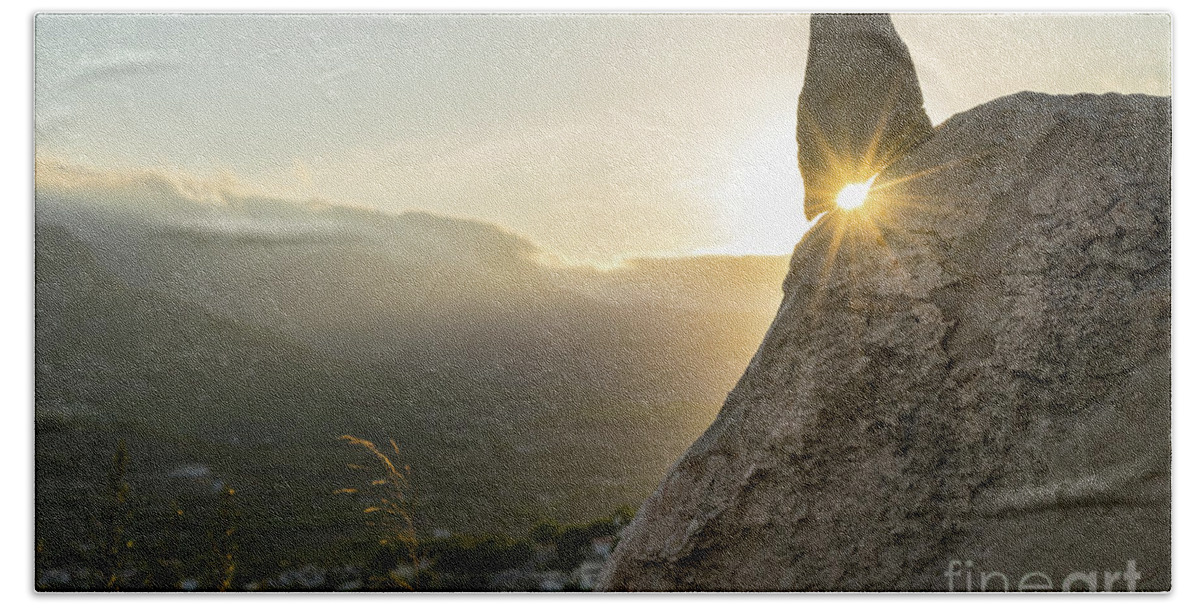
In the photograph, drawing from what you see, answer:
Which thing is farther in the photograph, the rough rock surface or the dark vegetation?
the dark vegetation

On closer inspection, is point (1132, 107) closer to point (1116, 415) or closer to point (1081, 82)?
point (1081, 82)

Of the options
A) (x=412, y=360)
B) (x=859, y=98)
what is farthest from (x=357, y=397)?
(x=859, y=98)

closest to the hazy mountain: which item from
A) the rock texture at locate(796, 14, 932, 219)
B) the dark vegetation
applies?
the dark vegetation

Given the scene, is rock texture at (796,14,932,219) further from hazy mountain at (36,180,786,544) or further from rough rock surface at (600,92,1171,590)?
hazy mountain at (36,180,786,544)

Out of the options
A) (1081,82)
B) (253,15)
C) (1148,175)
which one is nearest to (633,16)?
(253,15)

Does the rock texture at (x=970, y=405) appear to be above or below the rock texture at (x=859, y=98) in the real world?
below

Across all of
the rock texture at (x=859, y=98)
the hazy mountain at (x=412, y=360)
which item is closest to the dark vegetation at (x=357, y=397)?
the hazy mountain at (x=412, y=360)

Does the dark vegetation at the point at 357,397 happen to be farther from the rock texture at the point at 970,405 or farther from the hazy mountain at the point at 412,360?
the rock texture at the point at 970,405
